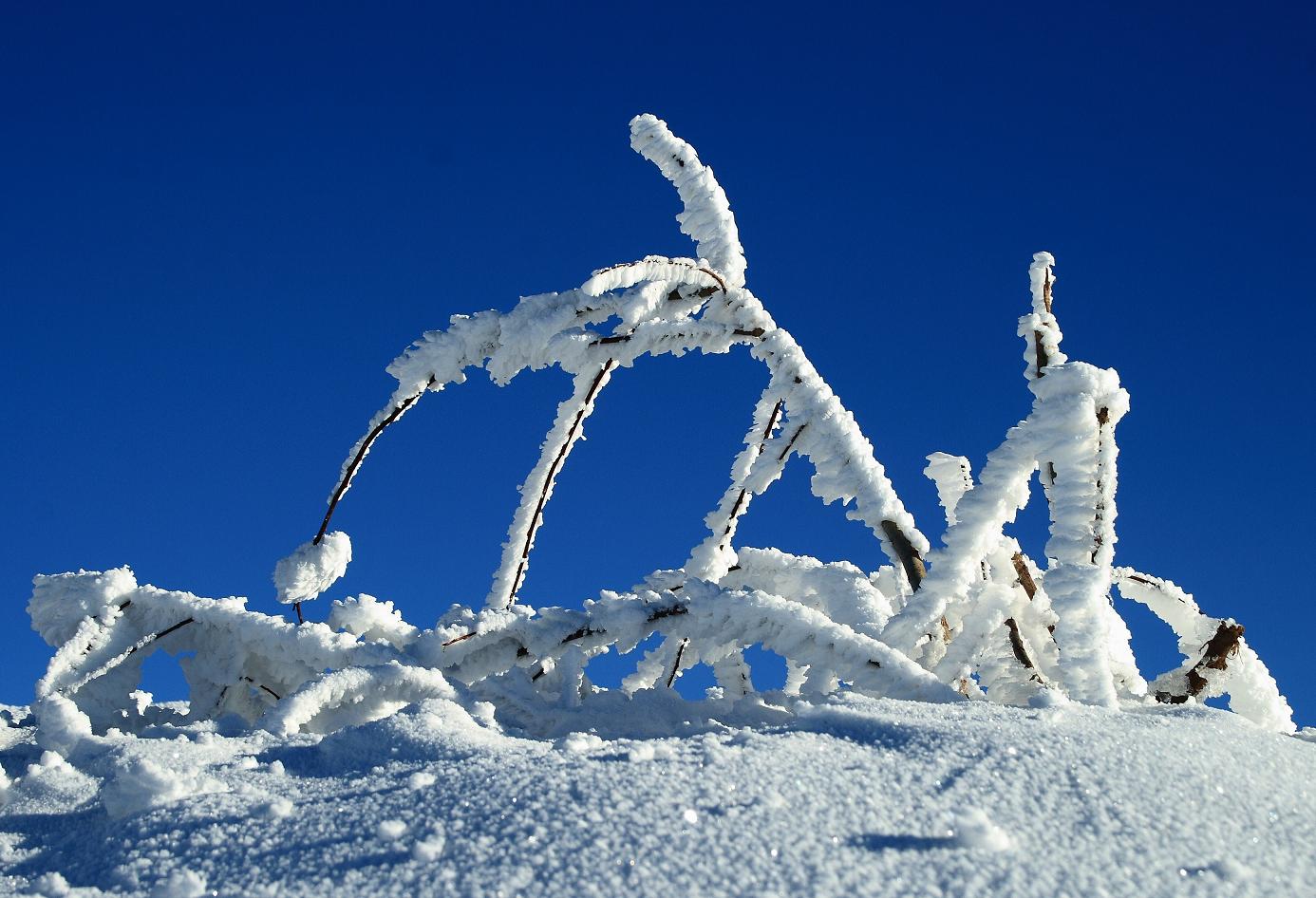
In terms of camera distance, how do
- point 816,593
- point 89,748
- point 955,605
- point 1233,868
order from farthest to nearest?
point 816,593 → point 955,605 → point 89,748 → point 1233,868

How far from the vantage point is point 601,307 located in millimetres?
2225

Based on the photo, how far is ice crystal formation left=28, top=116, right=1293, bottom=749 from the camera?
6.13 feet

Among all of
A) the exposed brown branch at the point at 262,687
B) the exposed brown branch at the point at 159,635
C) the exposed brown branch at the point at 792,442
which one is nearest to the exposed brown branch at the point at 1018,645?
the exposed brown branch at the point at 792,442

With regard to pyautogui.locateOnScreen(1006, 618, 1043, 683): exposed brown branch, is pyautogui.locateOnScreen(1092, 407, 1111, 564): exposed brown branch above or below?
above

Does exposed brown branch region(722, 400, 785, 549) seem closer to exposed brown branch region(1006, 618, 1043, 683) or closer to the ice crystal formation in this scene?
the ice crystal formation

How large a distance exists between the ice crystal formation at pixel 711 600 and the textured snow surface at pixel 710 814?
1.18 feet

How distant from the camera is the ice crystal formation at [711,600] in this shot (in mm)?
1867

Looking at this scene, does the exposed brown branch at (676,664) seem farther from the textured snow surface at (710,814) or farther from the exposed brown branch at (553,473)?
the textured snow surface at (710,814)

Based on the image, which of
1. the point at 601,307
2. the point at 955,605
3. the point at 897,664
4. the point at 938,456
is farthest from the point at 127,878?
the point at 938,456

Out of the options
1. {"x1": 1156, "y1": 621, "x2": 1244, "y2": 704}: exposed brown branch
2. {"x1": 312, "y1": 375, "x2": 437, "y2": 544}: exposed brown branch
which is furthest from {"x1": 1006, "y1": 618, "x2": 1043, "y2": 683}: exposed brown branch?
{"x1": 312, "y1": 375, "x2": 437, "y2": 544}: exposed brown branch

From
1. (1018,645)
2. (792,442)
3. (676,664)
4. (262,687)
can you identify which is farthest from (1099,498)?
(262,687)

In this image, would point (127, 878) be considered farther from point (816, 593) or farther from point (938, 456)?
point (938, 456)

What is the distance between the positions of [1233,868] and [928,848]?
0.27 meters

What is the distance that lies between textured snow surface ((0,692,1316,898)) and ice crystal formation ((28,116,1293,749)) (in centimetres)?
36
